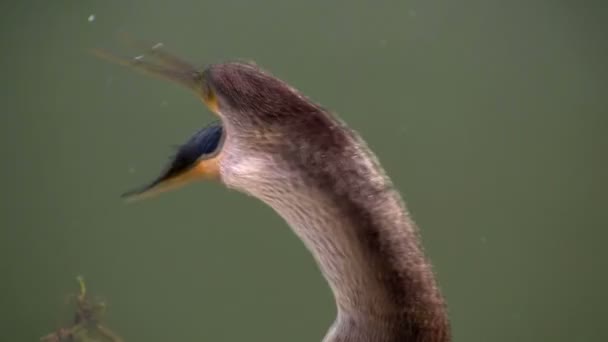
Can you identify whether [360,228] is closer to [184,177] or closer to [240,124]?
[240,124]

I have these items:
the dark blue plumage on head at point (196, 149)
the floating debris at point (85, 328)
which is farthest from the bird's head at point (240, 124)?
the floating debris at point (85, 328)

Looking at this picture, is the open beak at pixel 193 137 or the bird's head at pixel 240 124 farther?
the open beak at pixel 193 137

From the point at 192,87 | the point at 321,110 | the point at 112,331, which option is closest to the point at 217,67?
the point at 192,87

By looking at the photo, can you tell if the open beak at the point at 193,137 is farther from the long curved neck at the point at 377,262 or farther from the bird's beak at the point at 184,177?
the long curved neck at the point at 377,262

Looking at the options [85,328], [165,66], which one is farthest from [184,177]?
[85,328]

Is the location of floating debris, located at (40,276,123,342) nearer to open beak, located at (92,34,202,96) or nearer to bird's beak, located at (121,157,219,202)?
bird's beak, located at (121,157,219,202)

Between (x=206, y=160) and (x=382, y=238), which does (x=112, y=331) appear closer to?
(x=206, y=160)

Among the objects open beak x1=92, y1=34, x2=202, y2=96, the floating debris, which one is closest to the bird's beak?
open beak x1=92, y1=34, x2=202, y2=96

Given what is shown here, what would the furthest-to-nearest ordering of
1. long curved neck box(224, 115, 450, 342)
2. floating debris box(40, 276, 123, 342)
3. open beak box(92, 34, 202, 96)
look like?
1. floating debris box(40, 276, 123, 342)
2. open beak box(92, 34, 202, 96)
3. long curved neck box(224, 115, 450, 342)
